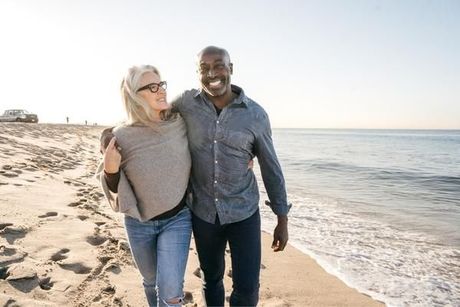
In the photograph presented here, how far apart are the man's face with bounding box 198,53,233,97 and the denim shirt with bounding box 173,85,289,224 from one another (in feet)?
0.38

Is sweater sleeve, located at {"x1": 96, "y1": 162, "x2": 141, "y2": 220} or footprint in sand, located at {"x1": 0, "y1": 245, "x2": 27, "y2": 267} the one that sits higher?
sweater sleeve, located at {"x1": 96, "y1": 162, "x2": 141, "y2": 220}

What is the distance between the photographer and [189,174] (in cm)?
321

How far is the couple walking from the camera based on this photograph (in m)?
2.96

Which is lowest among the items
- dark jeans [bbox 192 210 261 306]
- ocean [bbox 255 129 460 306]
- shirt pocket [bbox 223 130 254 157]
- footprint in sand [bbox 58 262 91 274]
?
ocean [bbox 255 129 460 306]

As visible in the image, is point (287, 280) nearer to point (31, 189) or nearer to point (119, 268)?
point (119, 268)

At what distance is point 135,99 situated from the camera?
9.73 ft

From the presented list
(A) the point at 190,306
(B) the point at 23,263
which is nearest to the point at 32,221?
(B) the point at 23,263

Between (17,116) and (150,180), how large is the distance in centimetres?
3914

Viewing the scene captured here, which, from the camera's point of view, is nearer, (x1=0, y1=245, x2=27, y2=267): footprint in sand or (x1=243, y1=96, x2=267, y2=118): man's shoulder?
(x1=243, y1=96, x2=267, y2=118): man's shoulder

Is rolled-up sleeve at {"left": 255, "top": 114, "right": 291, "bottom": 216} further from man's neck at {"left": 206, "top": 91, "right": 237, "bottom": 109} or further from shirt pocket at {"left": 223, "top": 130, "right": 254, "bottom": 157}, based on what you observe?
man's neck at {"left": 206, "top": 91, "right": 237, "bottom": 109}

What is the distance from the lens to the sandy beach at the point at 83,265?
3680mm

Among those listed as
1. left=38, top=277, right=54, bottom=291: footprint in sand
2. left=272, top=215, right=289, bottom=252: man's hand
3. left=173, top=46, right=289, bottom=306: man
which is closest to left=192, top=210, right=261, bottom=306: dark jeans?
left=173, top=46, right=289, bottom=306: man

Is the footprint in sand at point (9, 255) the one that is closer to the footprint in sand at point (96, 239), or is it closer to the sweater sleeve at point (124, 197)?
the footprint in sand at point (96, 239)

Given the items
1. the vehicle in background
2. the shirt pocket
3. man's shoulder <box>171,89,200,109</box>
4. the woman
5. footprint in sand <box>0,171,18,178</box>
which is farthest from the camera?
the vehicle in background
